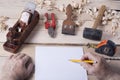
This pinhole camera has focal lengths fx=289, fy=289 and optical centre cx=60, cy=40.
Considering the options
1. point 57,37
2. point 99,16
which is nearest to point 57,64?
point 57,37

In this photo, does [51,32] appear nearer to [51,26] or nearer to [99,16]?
[51,26]


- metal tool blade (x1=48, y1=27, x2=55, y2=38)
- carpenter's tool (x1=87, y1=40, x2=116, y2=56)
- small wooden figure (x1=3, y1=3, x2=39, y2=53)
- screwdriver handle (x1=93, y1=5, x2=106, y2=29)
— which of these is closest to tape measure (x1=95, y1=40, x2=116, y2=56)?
carpenter's tool (x1=87, y1=40, x2=116, y2=56)

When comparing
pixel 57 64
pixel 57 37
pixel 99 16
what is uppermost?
pixel 99 16

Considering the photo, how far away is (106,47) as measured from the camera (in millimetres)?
1450

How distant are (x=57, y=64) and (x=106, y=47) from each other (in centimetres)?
26

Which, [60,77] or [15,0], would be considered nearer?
[60,77]

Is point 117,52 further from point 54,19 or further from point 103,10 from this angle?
point 54,19

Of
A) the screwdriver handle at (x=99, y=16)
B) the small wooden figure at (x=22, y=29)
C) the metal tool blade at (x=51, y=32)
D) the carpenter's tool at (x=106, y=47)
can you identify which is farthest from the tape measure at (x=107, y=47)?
the small wooden figure at (x=22, y=29)

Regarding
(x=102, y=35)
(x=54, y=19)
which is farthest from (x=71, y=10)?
(x=102, y=35)

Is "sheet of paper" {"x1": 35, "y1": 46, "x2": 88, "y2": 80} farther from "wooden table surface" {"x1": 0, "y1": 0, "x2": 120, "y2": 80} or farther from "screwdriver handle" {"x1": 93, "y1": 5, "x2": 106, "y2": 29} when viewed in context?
"screwdriver handle" {"x1": 93, "y1": 5, "x2": 106, "y2": 29}

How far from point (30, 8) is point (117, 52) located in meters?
0.51

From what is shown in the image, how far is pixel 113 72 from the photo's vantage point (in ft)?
4.56

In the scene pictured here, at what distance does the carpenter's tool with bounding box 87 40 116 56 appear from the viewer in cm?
144

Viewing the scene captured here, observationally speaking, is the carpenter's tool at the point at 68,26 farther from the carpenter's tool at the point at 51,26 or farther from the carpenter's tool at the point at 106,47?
the carpenter's tool at the point at 106,47
